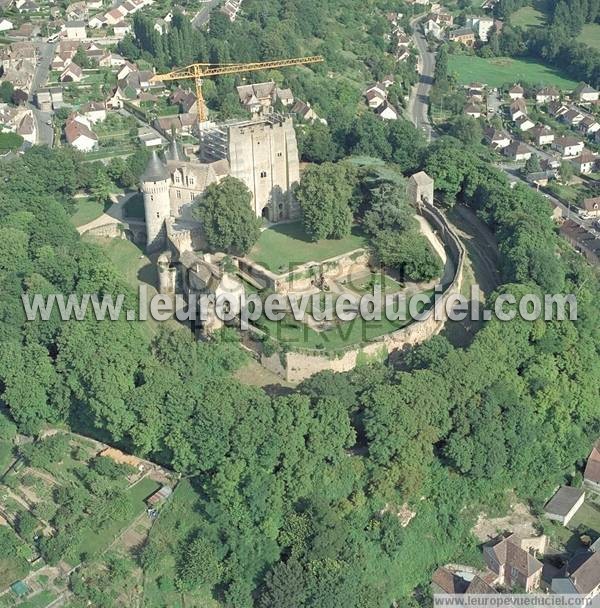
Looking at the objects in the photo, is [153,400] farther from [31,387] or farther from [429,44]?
[429,44]

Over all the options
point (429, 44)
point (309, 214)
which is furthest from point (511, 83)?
point (309, 214)

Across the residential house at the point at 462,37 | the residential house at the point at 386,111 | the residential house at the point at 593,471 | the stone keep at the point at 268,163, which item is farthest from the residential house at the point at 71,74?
the residential house at the point at 593,471

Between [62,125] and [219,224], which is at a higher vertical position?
[219,224]

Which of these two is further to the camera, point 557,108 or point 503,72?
point 503,72

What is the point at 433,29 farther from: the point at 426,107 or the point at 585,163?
the point at 585,163

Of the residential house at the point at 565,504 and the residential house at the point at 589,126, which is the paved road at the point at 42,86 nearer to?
the residential house at the point at 565,504

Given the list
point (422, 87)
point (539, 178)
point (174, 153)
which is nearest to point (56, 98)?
point (174, 153)

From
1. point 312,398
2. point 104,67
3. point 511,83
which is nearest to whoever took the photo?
point 312,398

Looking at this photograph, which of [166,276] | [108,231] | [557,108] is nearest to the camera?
[166,276]
